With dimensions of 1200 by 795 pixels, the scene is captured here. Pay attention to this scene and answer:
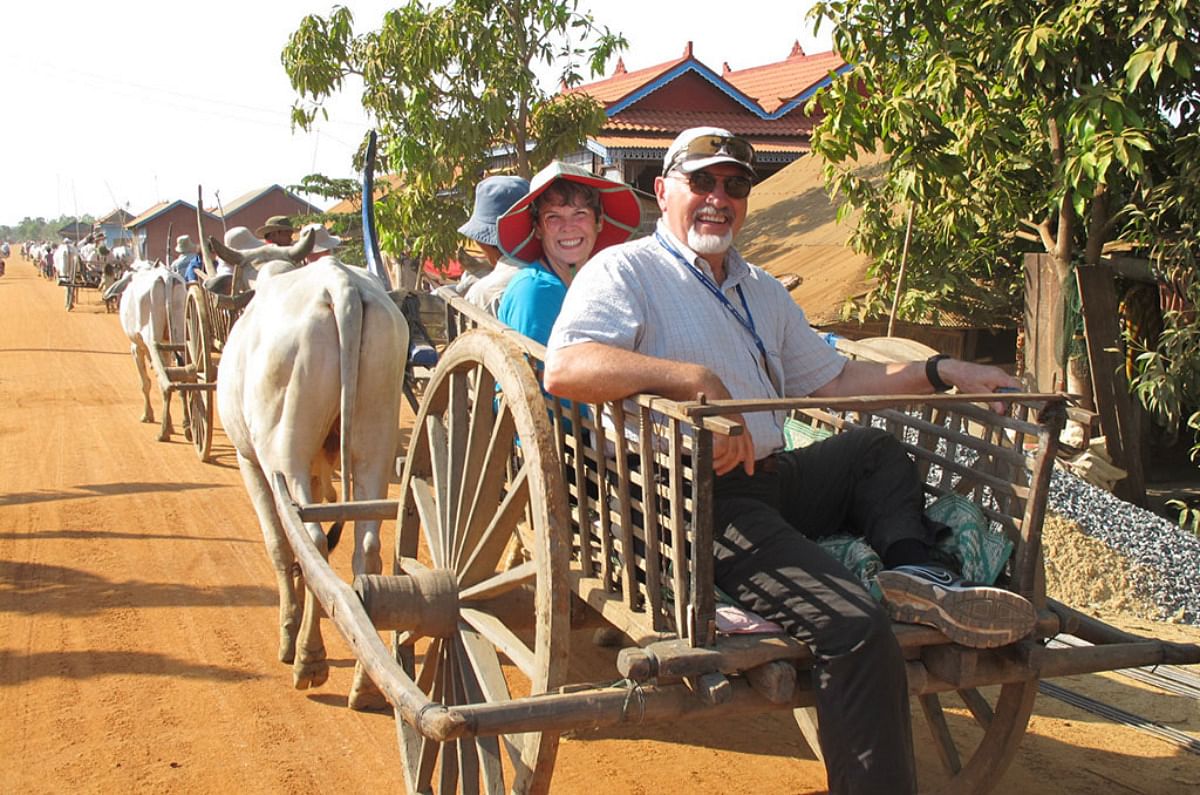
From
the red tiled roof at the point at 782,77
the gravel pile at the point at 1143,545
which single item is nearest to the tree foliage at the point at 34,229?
the red tiled roof at the point at 782,77

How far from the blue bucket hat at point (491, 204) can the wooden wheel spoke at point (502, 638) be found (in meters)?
2.18

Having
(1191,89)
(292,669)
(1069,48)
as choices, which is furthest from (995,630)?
(1191,89)

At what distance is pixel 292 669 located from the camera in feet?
15.6

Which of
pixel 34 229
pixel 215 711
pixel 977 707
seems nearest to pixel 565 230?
pixel 977 707

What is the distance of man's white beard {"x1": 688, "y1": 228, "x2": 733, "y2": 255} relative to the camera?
3088 mm

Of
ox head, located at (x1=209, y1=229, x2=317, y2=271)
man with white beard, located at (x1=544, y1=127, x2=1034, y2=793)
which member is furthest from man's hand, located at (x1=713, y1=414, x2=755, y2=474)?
ox head, located at (x1=209, y1=229, x2=317, y2=271)

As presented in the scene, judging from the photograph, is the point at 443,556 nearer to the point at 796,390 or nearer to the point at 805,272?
the point at 796,390

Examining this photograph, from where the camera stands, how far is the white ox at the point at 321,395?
15.6ft

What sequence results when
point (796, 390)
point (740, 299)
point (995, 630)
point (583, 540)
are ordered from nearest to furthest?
1. point (995, 630)
2. point (583, 540)
3. point (740, 299)
4. point (796, 390)

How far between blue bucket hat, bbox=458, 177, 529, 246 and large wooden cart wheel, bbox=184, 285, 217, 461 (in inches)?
168

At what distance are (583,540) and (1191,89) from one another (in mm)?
6372

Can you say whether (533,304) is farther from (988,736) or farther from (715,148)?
(988,736)

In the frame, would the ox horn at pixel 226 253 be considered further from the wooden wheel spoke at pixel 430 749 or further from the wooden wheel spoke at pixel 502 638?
the wooden wheel spoke at pixel 502 638

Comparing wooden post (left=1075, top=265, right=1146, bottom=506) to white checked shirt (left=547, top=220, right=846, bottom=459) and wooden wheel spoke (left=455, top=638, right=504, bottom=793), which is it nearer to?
white checked shirt (left=547, top=220, right=846, bottom=459)
